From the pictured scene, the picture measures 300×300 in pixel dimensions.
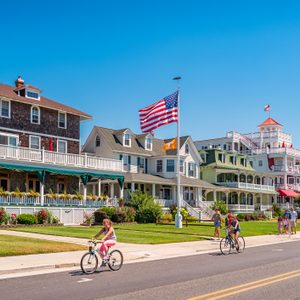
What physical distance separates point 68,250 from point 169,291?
29.2ft

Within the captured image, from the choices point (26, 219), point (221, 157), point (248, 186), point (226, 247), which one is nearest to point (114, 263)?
point (226, 247)

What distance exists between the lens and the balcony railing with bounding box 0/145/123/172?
36213 millimetres

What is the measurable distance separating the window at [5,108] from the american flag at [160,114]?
1095 cm

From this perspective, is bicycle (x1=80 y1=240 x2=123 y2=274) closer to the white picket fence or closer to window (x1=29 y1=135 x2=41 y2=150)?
the white picket fence

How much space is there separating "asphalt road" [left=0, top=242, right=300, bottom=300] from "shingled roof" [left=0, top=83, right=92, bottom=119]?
26508 millimetres

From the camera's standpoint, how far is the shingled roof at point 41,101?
3982cm

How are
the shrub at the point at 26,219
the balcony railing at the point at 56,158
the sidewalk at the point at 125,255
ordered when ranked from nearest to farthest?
the sidewalk at the point at 125,255 → the shrub at the point at 26,219 → the balcony railing at the point at 56,158

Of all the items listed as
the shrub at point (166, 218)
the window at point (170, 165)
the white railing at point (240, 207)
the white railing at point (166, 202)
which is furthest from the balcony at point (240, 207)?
the shrub at point (166, 218)

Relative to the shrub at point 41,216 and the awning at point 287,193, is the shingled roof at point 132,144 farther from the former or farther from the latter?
the awning at point 287,193

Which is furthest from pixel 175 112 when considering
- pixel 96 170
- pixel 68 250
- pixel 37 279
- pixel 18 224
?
pixel 37 279

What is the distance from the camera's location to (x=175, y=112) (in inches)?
1403

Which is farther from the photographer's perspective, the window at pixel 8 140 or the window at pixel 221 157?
the window at pixel 221 157

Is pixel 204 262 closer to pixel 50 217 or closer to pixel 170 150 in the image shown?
pixel 50 217

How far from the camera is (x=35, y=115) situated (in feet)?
137
